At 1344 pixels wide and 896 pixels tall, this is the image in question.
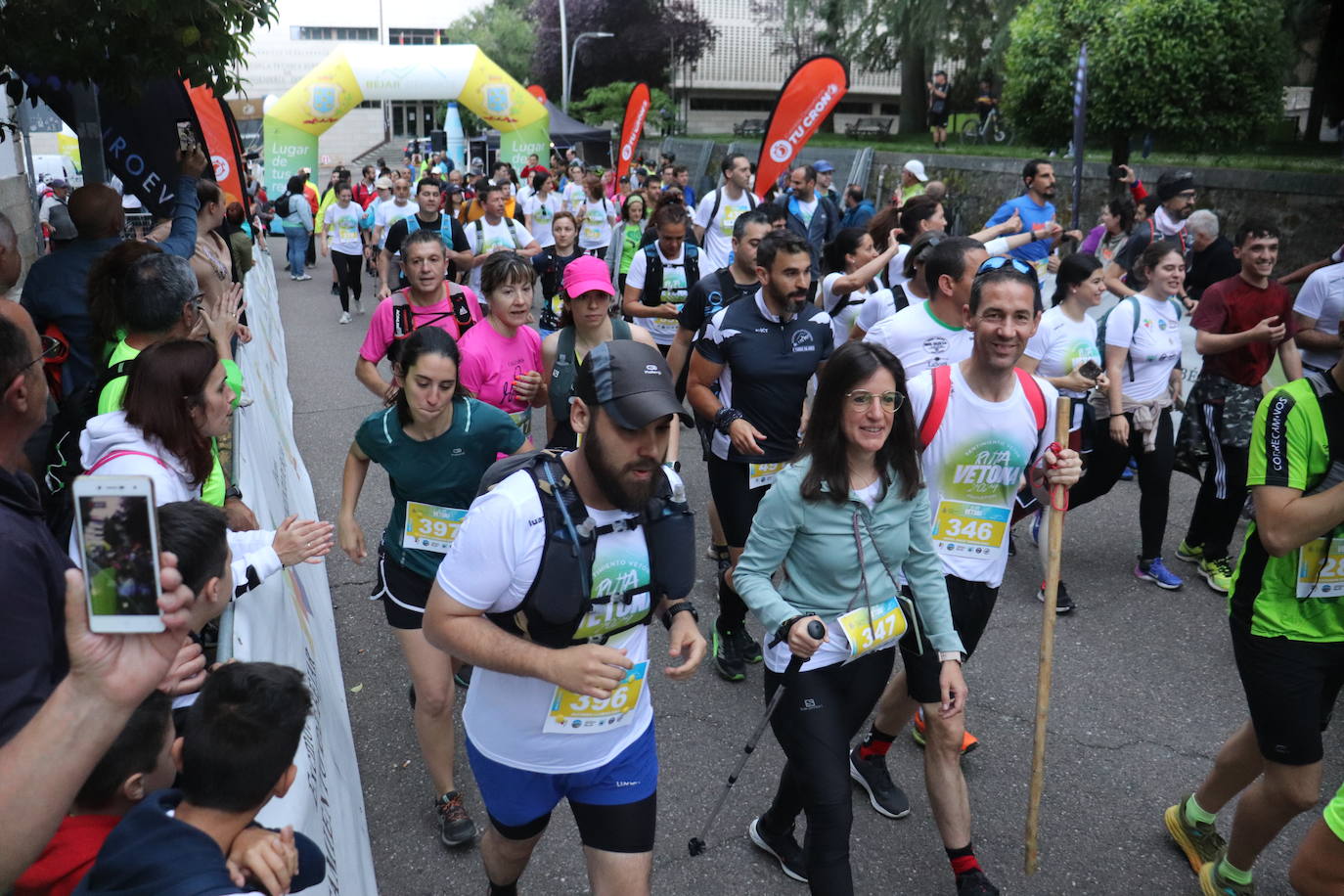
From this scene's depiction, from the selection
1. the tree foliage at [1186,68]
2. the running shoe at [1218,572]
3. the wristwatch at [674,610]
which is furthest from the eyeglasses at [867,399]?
the tree foliage at [1186,68]

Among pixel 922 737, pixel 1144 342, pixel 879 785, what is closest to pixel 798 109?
pixel 1144 342

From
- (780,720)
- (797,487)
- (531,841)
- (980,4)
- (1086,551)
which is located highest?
(980,4)

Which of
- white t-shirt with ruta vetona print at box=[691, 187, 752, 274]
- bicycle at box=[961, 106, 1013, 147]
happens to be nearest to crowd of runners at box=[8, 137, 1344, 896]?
white t-shirt with ruta vetona print at box=[691, 187, 752, 274]

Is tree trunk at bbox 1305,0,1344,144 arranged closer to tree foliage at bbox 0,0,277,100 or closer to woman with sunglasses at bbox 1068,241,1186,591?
woman with sunglasses at bbox 1068,241,1186,591

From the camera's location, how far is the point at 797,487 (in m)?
3.03

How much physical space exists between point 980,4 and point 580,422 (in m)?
29.4

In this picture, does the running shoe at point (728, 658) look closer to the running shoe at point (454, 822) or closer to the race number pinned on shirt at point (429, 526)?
the running shoe at point (454, 822)

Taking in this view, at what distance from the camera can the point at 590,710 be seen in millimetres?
2604

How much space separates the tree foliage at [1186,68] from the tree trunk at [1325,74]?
6.31 m

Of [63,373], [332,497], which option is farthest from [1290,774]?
[332,497]

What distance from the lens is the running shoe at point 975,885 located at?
3230 mm

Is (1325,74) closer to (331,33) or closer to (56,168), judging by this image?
(56,168)

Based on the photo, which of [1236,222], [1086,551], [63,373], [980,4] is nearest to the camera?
[63,373]

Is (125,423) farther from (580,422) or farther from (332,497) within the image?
(332,497)
